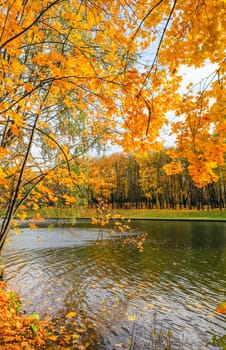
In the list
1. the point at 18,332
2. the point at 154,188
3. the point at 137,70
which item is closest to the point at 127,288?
the point at 18,332

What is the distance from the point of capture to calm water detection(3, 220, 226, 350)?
6031mm

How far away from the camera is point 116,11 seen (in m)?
2.93

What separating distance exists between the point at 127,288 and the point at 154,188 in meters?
37.9

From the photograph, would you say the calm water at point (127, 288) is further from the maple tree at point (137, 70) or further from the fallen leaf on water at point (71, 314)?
the maple tree at point (137, 70)

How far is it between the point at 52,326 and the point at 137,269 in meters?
5.86

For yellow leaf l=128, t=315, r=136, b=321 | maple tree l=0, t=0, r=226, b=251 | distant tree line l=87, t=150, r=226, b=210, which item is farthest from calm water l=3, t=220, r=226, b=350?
distant tree line l=87, t=150, r=226, b=210

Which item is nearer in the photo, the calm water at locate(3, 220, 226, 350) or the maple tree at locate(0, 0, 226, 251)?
the maple tree at locate(0, 0, 226, 251)

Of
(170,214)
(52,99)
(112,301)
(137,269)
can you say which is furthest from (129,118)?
(170,214)

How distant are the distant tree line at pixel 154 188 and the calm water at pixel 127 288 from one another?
82.0 ft

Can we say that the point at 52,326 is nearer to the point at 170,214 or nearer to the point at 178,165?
the point at 178,165

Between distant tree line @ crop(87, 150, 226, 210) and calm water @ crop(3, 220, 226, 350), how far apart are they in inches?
984

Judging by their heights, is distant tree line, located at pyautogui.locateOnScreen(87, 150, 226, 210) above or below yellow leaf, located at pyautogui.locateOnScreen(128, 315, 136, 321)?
above

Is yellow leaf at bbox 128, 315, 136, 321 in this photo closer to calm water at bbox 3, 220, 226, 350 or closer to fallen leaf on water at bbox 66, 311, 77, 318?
calm water at bbox 3, 220, 226, 350

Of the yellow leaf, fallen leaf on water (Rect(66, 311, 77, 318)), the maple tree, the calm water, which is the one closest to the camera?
the maple tree
